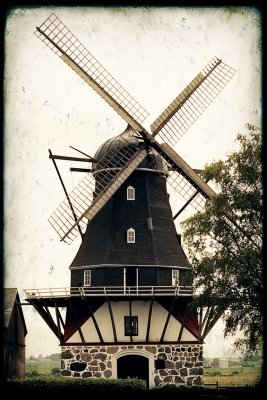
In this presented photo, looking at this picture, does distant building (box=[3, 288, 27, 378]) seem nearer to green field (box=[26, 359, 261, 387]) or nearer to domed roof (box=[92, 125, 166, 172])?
green field (box=[26, 359, 261, 387])

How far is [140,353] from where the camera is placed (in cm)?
3175

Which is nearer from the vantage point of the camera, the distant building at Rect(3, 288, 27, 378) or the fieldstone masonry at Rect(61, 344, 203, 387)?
the fieldstone masonry at Rect(61, 344, 203, 387)

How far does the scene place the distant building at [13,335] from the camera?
112 feet

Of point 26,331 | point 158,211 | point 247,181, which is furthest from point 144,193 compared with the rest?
point 26,331

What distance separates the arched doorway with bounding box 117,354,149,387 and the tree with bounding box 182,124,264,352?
23.6 ft

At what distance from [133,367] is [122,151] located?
30.7 ft

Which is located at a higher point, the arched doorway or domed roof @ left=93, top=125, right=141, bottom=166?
domed roof @ left=93, top=125, right=141, bottom=166

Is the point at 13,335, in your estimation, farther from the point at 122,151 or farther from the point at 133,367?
the point at 122,151

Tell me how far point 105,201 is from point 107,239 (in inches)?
70.4

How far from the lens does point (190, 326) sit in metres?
32.6

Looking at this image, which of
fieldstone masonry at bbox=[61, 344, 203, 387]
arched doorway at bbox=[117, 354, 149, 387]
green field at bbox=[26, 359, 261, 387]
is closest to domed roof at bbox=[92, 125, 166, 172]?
fieldstone masonry at bbox=[61, 344, 203, 387]

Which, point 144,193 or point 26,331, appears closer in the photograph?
point 144,193

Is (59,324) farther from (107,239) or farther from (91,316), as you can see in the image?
(107,239)

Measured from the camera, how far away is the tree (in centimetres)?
2481
